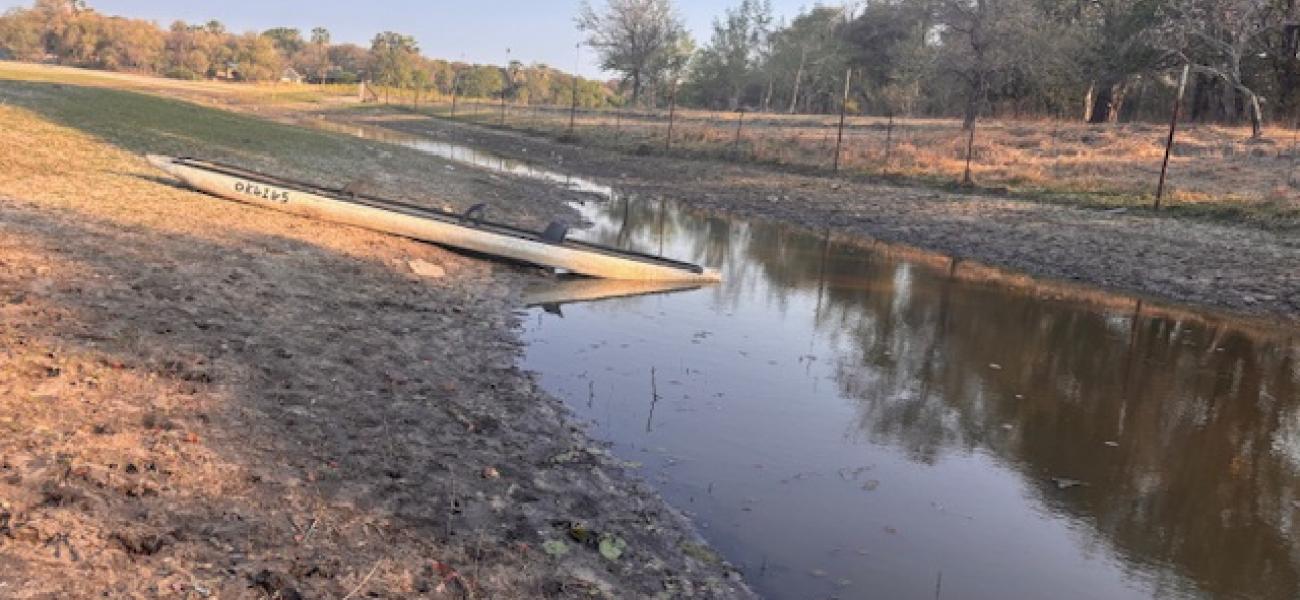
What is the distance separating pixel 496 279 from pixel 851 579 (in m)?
8.26

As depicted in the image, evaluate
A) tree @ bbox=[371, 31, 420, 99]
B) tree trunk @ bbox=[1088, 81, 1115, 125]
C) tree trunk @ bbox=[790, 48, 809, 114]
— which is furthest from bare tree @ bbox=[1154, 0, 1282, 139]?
tree @ bbox=[371, 31, 420, 99]

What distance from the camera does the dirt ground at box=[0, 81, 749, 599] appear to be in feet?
12.9

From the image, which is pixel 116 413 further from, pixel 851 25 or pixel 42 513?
pixel 851 25

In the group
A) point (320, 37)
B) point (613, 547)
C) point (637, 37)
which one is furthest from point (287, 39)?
point (613, 547)

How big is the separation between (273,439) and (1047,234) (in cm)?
1984

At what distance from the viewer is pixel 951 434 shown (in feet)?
27.6

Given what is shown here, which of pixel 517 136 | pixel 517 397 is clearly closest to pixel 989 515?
pixel 517 397

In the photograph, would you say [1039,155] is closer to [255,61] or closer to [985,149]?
[985,149]

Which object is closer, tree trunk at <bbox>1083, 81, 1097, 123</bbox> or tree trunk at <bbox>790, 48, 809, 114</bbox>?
tree trunk at <bbox>1083, 81, 1097, 123</bbox>

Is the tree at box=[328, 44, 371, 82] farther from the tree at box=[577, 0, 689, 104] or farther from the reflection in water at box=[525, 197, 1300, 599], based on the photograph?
the reflection in water at box=[525, 197, 1300, 599]

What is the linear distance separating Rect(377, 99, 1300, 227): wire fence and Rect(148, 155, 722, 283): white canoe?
54.4ft

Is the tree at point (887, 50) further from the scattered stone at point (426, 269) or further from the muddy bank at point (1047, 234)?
the scattered stone at point (426, 269)

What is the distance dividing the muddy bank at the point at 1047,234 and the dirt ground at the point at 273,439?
13.2 meters

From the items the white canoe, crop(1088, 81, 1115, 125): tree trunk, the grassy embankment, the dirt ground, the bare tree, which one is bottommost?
the dirt ground
